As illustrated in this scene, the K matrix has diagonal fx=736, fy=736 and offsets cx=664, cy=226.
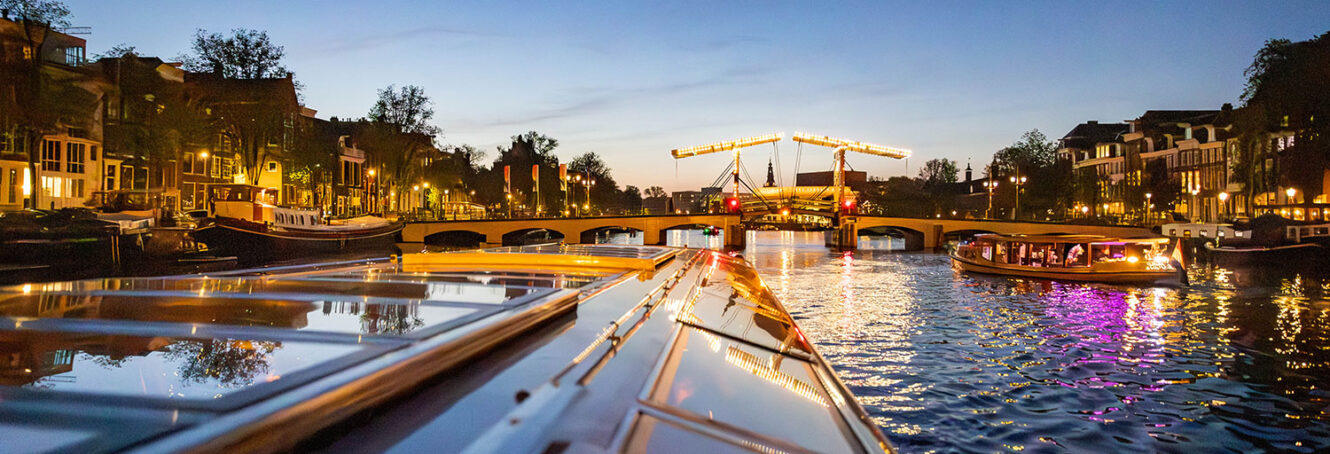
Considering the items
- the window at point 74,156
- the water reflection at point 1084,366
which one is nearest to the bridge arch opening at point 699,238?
the water reflection at point 1084,366

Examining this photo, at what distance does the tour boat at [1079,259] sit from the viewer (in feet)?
73.2

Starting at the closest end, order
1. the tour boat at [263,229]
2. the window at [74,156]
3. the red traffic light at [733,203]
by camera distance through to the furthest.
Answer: the tour boat at [263,229], the window at [74,156], the red traffic light at [733,203]

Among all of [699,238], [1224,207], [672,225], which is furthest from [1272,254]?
[699,238]

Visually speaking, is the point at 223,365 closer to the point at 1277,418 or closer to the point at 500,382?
the point at 500,382

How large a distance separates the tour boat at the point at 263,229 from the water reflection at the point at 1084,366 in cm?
2258

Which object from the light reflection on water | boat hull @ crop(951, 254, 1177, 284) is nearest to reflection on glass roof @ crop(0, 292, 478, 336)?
the light reflection on water

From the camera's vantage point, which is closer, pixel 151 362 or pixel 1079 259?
pixel 151 362

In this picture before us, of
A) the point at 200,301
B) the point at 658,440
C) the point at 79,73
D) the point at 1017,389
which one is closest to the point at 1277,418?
the point at 1017,389

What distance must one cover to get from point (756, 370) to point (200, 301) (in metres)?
1.82

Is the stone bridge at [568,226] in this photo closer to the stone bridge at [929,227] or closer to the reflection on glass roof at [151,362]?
the stone bridge at [929,227]

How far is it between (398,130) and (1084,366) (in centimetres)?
5269

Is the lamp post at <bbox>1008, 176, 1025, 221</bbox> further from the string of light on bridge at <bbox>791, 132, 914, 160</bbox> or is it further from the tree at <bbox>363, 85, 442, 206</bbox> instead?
the tree at <bbox>363, 85, 442, 206</bbox>

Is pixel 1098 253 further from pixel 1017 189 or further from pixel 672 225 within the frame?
pixel 1017 189

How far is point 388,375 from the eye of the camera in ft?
4.36
